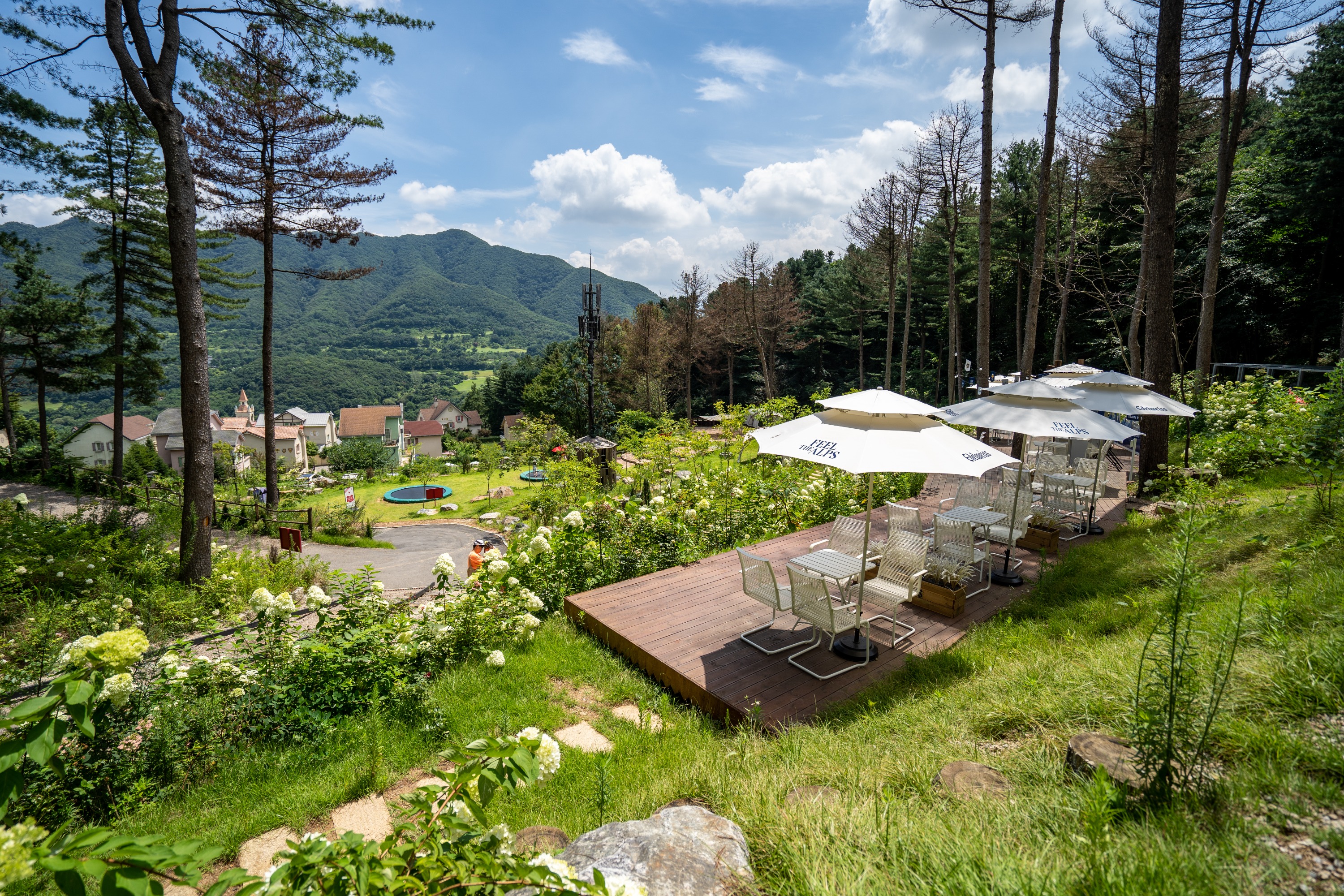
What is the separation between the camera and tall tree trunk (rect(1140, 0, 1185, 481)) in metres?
8.03

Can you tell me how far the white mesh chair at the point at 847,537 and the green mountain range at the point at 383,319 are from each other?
254ft

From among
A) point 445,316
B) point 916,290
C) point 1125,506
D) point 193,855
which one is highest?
point 445,316

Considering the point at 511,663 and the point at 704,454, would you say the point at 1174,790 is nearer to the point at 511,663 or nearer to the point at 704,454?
the point at 511,663

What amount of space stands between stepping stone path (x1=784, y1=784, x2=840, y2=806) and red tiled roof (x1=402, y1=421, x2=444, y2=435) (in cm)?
7277

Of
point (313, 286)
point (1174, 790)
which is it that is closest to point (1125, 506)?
point (1174, 790)

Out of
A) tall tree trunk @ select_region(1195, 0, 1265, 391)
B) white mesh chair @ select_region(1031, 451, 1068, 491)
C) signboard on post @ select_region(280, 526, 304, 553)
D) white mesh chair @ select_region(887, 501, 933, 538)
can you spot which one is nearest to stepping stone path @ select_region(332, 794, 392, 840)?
white mesh chair @ select_region(887, 501, 933, 538)

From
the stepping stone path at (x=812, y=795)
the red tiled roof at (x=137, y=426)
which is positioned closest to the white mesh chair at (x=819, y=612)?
the stepping stone path at (x=812, y=795)

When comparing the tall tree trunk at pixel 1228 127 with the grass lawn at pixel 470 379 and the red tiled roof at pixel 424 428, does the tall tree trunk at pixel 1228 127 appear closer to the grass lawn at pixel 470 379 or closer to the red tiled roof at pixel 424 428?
the red tiled roof at pixel 424 428

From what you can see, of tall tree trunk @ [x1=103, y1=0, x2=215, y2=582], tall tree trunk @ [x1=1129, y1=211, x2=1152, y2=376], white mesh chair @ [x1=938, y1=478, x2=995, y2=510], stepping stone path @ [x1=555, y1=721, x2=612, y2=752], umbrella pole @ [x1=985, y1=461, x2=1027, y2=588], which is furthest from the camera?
tall tree trunk @ [x1=1129, y1=211, x2=1152, y2=376]

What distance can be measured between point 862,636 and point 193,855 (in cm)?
502

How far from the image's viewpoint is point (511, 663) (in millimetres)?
4906

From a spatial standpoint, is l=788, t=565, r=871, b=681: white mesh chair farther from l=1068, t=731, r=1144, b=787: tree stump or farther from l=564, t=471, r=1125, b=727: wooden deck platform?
l=1068, t=731, r=1144, b=787: tree stump

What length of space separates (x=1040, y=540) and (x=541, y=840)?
749cm

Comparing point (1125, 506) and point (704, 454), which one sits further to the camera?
point (704, 454)
